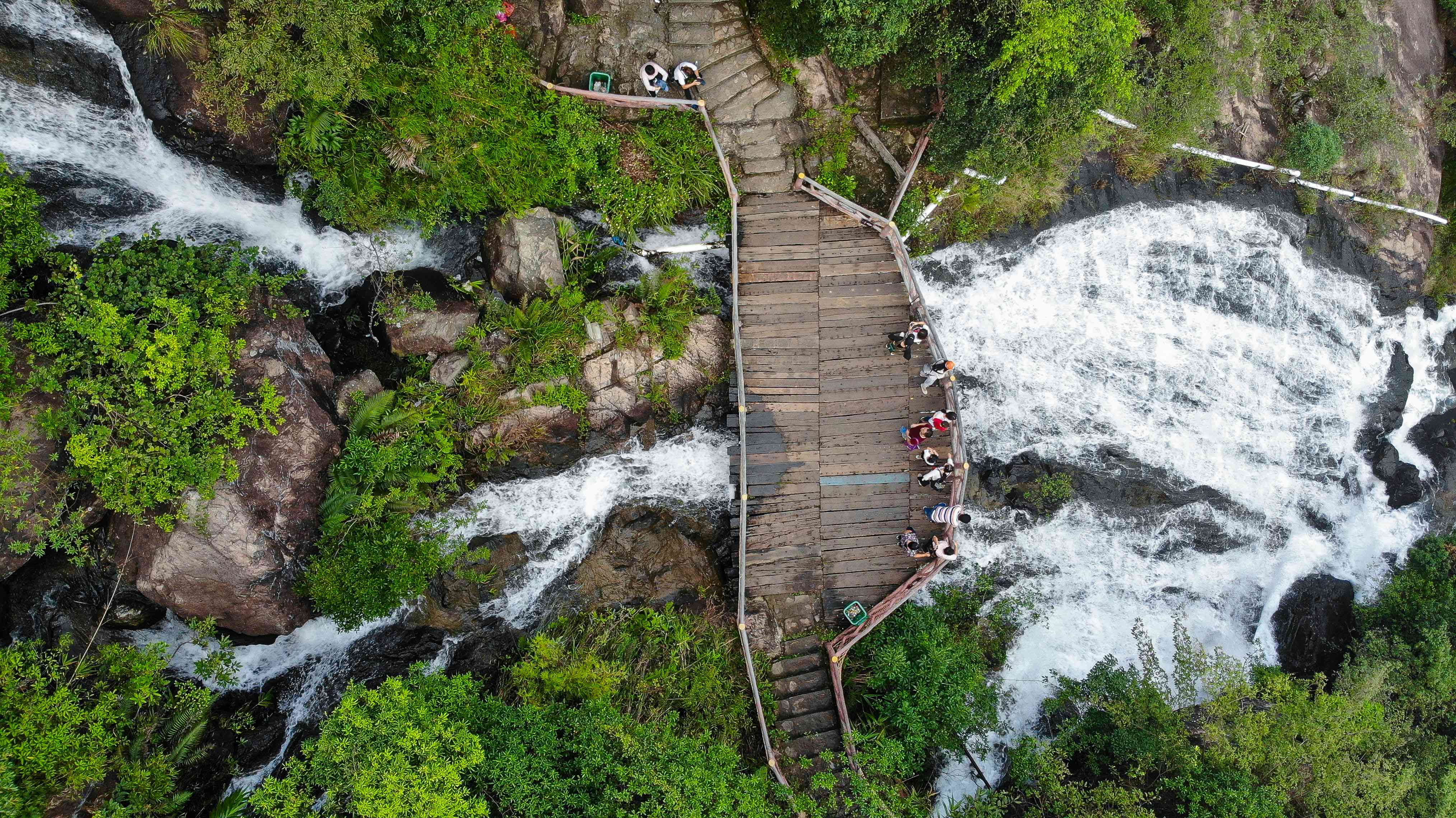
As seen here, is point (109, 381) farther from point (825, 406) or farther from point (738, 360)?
point (825, 406)

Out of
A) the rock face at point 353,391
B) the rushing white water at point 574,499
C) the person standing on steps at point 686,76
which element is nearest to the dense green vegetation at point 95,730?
the rock face at point 353,391

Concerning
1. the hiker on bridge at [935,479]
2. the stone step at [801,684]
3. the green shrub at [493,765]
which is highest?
the hiker on bridge at [935,479]

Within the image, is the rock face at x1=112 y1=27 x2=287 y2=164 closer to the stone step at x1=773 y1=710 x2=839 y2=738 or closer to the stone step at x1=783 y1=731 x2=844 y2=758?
the stone step at x1=773 y1=710 x2=839 y2=738

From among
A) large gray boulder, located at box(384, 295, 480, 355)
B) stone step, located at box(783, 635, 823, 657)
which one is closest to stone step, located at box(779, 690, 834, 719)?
stone step, located at box(783, 635, 823, 657)

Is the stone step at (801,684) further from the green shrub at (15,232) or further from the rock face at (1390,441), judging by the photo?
the rock face at (1390,441)

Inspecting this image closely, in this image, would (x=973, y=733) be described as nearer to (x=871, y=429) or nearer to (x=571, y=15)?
(x=871, y=429)
